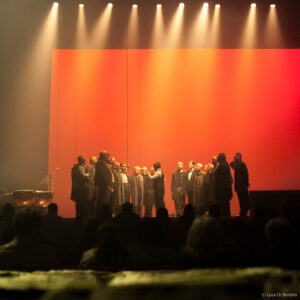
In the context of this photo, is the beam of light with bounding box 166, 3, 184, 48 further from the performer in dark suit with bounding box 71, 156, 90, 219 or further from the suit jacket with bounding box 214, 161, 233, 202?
the suit jacket with bounding box 214, 161, 233, 202

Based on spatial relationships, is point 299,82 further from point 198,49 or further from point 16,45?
point 16,45

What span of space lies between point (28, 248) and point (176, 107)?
9605mm

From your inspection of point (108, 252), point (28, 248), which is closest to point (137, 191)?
point (108, 252)

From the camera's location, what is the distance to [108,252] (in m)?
2.47

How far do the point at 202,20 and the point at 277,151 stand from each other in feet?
14.1

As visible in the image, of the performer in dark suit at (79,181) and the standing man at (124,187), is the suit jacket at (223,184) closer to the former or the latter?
the standing man at (124,187)

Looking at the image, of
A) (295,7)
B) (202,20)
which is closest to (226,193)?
(202,20)

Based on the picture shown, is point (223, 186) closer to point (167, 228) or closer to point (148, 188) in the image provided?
point (148, 188)

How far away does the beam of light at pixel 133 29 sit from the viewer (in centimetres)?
1159

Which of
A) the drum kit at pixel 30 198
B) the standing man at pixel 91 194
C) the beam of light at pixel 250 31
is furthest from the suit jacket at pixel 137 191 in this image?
the beam of light at pixel 250 31

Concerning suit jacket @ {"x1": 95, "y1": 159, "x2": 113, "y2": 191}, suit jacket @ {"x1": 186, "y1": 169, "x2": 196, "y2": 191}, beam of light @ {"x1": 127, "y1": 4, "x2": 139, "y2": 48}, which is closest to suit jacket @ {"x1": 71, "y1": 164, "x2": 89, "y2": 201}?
suit jacket @ {"x1": 95, "y1": 159, "x2": 113, "y2": 191}

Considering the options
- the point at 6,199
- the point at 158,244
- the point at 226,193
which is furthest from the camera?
the point at 6,199

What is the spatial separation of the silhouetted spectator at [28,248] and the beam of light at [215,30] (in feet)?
Answer: 33.4

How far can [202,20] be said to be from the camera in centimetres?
1162
